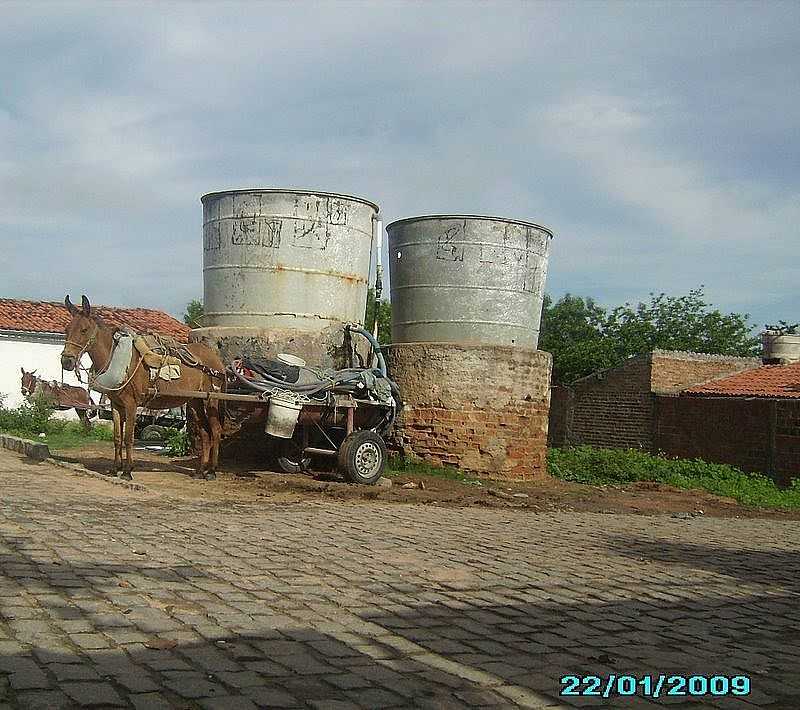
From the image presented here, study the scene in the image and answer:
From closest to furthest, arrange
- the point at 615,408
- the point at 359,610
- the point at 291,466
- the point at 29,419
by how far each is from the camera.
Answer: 1. the point at 359,610
2. the point at 291,466
3. the point at 29,419
4. the point at 615,408

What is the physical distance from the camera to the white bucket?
39.0ft

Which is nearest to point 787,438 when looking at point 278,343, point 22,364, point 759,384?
point 759,384

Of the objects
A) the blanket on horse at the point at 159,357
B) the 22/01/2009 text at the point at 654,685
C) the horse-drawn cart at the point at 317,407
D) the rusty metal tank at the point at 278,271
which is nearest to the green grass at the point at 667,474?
the horse-drawn cart at the point at 317,407

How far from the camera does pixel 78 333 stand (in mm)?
11742

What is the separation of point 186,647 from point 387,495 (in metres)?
7.38

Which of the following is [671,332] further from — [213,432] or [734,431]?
[213,432]

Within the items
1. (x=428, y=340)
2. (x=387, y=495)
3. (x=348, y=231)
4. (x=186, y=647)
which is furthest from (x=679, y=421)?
(x=186, y=647)

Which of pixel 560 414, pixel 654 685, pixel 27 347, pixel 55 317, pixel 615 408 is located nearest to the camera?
pixel 654 685

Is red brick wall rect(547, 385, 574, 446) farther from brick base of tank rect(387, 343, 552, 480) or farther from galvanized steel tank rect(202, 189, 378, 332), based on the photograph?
galvanized steel tank rect(202, 189, 378, 332)

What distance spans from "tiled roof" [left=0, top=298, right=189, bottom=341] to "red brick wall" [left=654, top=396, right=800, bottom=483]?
1539cm

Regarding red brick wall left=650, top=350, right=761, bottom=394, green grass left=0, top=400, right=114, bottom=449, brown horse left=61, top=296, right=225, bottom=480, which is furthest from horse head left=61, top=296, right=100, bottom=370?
red brick wall left=650, top=350, right=761, bottom=394

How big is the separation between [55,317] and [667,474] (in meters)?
24.3

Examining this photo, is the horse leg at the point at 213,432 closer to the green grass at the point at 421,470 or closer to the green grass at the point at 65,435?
the green grass at the point at 421,470

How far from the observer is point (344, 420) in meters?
13.2
